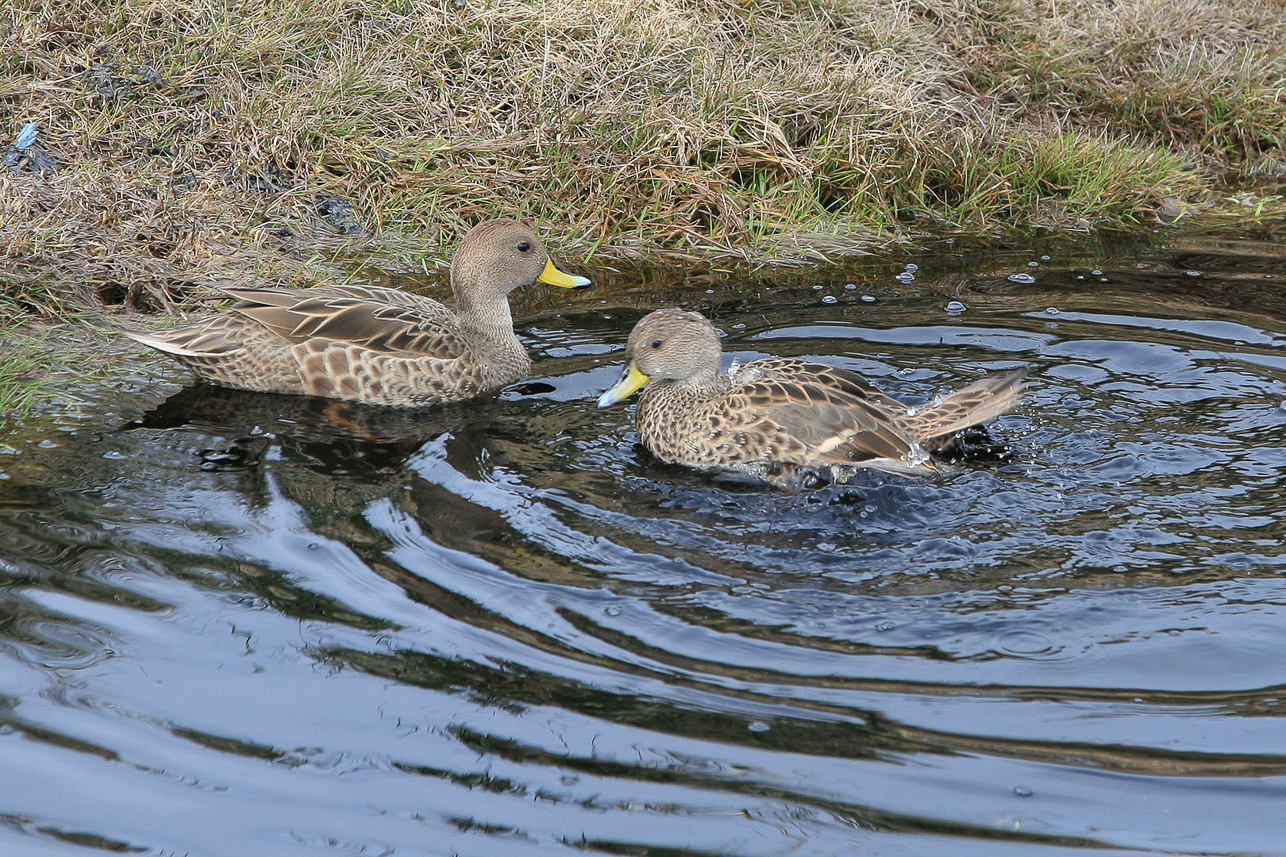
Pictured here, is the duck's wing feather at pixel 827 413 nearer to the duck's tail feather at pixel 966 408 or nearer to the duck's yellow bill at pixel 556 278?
the duck's tail feather at pixel 966 408

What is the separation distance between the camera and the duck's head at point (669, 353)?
5.79 m

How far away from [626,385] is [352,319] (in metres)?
1.49

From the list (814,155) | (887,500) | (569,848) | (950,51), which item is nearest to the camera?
(569,848)

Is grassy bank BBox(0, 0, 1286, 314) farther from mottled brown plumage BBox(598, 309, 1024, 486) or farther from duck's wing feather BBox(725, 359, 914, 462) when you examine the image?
duck's wing feather BBox(725, 359, 914, 462)

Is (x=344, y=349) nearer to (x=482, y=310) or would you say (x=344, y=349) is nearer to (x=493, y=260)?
(x=482, y=310)

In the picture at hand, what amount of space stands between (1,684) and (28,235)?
381 centimetres

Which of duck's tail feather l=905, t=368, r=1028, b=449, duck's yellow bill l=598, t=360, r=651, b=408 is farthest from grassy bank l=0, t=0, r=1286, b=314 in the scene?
duck's tail feather l=905, t=368, r=1028, b=449

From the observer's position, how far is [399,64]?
859 cm

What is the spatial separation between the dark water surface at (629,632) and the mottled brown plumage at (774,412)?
14cm

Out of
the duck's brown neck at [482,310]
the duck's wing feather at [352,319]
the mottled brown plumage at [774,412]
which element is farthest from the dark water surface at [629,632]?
the duck's brown neck at [482,310]

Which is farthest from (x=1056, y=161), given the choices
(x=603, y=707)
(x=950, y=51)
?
(x=603, y=707)

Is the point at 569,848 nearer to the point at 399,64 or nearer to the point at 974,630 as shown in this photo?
the point at 974,630

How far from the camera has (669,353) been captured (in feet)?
19.1

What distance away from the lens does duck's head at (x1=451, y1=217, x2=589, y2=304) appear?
267 inches
